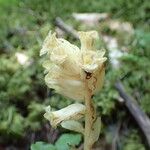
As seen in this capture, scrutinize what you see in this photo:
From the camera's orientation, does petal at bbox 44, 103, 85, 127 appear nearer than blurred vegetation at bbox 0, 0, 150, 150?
Yes

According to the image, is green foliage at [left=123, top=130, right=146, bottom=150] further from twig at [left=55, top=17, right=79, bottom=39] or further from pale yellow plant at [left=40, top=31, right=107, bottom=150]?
pale yellow plant at [left=40, top=31, right=107, bottom=150]

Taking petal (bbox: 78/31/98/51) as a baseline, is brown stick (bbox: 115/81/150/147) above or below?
below

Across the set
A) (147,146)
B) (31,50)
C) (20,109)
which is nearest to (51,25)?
(31,50)

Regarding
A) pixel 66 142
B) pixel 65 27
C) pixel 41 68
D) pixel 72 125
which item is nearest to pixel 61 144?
pixel 66 142

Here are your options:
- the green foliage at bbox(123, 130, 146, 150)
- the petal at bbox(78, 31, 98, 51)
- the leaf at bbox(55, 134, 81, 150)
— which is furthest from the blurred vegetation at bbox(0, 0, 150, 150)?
the petal at bbox(78, 31, 98, 51)

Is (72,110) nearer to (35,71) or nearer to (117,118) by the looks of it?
(117,118)

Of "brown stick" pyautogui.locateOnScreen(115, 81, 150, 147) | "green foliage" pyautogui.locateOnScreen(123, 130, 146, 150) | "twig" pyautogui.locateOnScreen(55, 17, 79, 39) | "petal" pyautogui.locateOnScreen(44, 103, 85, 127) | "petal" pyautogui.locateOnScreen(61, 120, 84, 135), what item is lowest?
"green foliage" pyautogui.locateOnScreen(123, 130, 146, 150)

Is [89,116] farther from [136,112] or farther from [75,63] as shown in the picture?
[136,112]

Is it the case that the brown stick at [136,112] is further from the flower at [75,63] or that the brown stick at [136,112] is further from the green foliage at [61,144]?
the flower at [75,63]
